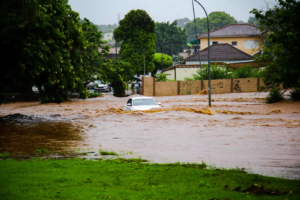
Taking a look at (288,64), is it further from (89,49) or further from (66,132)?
(89,49)

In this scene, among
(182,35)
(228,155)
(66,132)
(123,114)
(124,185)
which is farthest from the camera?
(182,35)

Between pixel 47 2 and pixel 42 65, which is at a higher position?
pixel 47 2

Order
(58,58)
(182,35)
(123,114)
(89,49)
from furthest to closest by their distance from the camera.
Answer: (182,35) → (89,49) → (123,114) → (58,58)

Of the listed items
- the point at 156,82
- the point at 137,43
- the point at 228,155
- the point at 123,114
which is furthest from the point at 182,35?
the point at 228,155

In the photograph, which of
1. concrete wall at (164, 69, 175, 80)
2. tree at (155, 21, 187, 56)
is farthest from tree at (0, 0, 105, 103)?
tree at (155, 21, 187, 56)

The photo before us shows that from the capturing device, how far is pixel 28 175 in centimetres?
757

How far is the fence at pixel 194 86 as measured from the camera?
48719 mm

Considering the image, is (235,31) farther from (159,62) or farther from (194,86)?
(194,86)

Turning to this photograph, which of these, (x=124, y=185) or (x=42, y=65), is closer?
(x=124, y=185)

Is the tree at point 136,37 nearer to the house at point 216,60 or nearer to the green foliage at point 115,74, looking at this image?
the house at point 216,60

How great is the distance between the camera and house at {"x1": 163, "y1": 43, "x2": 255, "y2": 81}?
55312 mm

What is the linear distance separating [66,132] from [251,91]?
115 ft

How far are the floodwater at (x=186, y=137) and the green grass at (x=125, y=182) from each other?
172 centimetres

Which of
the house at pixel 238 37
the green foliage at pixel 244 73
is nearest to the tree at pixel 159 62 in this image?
the house at pixel 238 37
